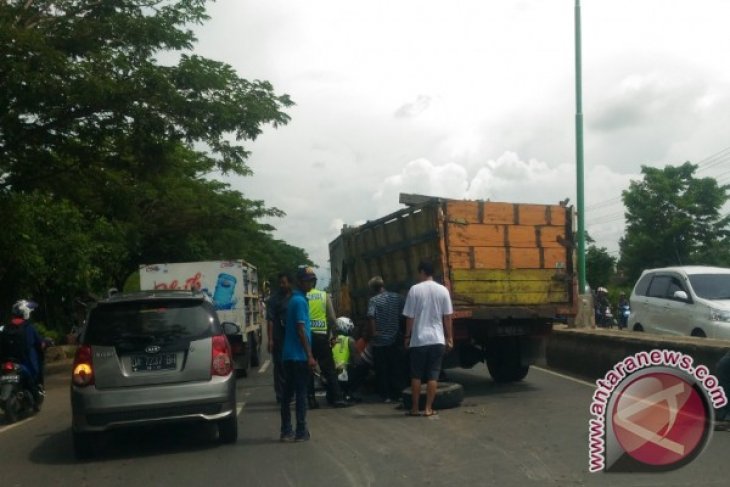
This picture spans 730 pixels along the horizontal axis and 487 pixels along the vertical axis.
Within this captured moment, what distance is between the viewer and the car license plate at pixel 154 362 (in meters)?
8.24

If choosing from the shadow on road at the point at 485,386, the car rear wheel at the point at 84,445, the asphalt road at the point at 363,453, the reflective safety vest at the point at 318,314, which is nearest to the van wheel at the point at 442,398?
the asphalt road at the point at 363,453

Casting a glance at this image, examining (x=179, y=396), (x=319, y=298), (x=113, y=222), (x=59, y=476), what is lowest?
(x=59, y=476)

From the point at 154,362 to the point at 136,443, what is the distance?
130cm

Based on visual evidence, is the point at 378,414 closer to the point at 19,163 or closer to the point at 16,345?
the point at 16,345

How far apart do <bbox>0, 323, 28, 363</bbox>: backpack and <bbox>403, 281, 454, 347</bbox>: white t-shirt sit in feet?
17.7

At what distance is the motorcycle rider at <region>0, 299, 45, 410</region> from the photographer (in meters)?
11.5

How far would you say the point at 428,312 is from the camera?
10047mm

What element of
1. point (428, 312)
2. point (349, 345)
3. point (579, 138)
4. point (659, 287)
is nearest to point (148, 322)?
point (428, 312)

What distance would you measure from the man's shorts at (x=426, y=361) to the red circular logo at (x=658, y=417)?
386cm

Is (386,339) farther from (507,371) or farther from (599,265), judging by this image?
A: (599,265)

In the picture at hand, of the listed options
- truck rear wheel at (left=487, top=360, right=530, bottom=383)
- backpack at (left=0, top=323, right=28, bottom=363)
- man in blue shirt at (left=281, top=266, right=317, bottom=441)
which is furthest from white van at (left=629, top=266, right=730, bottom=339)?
backpack at (left=0, top=323, right=28, bottom=363)

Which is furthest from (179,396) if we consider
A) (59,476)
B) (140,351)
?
(59,476)

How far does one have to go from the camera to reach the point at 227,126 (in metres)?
15.6

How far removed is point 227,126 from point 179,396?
27.2ft
